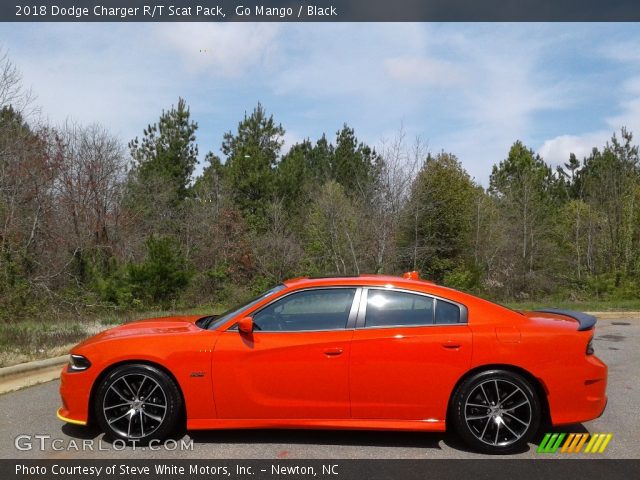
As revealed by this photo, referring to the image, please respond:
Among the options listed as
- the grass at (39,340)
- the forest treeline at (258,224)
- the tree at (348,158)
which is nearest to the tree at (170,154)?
the forest treeline at (258,224)

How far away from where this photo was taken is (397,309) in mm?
4871

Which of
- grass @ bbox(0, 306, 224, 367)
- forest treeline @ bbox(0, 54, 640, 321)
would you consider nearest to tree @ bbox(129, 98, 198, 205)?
forest treeline @ bbox(0, 54, 640, 321)

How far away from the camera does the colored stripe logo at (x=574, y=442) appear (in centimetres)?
466

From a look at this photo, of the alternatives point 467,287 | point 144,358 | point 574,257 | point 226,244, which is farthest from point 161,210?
point 144,358

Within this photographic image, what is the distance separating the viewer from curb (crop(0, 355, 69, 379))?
719 centimetres

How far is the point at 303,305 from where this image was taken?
16.4 ft

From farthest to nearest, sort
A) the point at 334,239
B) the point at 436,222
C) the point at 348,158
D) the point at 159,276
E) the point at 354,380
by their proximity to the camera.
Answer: the point at 348,158
the point at 436,222
the point at 334,239
the point at 159,276
the point at 354,380

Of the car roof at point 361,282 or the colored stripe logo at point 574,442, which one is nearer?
the colored stripe logo at point 574,442

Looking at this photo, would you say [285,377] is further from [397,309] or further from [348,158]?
[348,158]

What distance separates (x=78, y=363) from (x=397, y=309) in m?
2.81

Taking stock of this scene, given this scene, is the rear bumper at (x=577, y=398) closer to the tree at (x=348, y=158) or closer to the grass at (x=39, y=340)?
the grass at (x=39, y=340)

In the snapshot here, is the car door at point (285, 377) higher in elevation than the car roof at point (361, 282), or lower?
lower

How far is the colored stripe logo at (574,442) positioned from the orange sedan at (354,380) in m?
0.24
